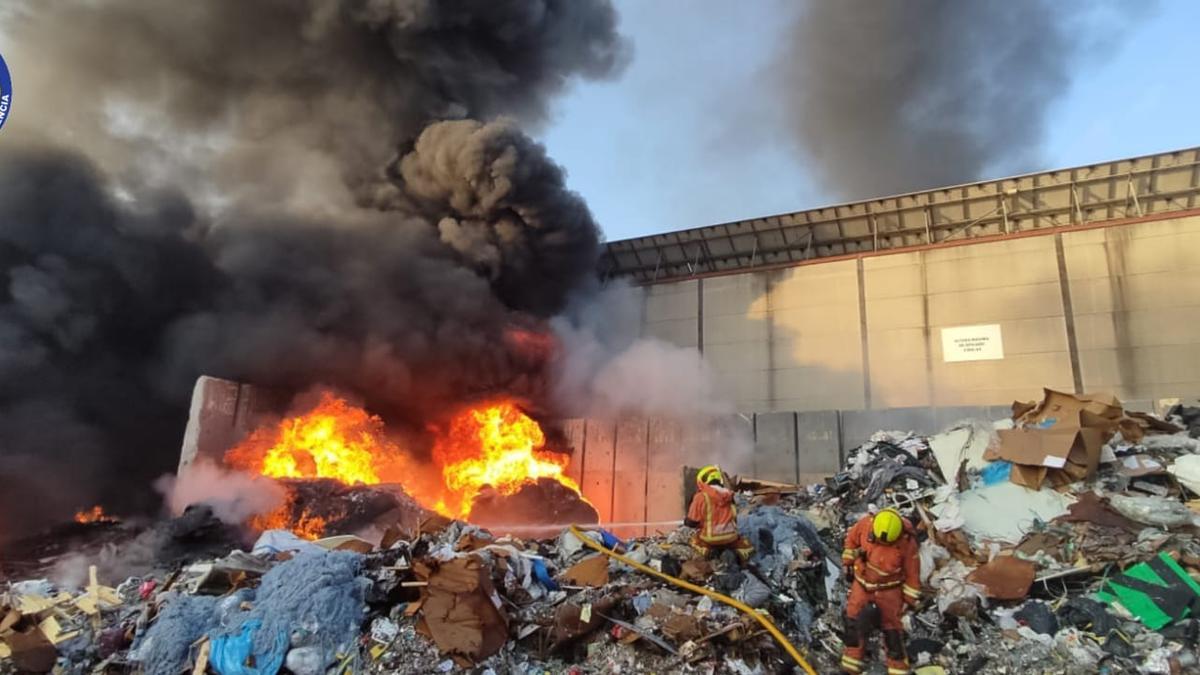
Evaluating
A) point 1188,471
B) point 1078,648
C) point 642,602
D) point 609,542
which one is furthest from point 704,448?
point 1078,648

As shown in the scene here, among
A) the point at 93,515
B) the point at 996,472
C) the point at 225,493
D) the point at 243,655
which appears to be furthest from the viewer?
the point at 93,515

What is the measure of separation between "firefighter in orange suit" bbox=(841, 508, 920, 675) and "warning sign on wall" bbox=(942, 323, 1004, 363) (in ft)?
43.3

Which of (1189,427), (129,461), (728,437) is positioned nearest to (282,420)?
(129,461)

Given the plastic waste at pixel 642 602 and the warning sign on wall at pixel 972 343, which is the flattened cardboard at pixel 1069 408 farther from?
the warning sign on wall at pixel 972 343

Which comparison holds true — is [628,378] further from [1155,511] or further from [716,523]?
[1155,511]

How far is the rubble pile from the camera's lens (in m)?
5.75

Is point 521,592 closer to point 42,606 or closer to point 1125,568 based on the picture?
point 42,606

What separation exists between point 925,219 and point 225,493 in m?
18.3

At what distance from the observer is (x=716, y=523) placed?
703cm

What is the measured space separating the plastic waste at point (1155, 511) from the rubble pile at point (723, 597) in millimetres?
17

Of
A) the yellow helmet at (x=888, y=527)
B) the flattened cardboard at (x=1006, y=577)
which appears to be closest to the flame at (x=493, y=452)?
the flattened cardboard at (x=1006, y=577)

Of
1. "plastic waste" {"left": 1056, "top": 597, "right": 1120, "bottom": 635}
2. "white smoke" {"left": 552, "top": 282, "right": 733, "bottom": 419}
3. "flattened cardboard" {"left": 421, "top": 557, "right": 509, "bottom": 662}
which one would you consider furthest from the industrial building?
"flattened cardboard" {"left": 421, "top": 557, "right": 509, "bottom": 662}

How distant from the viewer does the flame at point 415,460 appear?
14.9m

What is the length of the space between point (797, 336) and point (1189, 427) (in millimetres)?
10131
